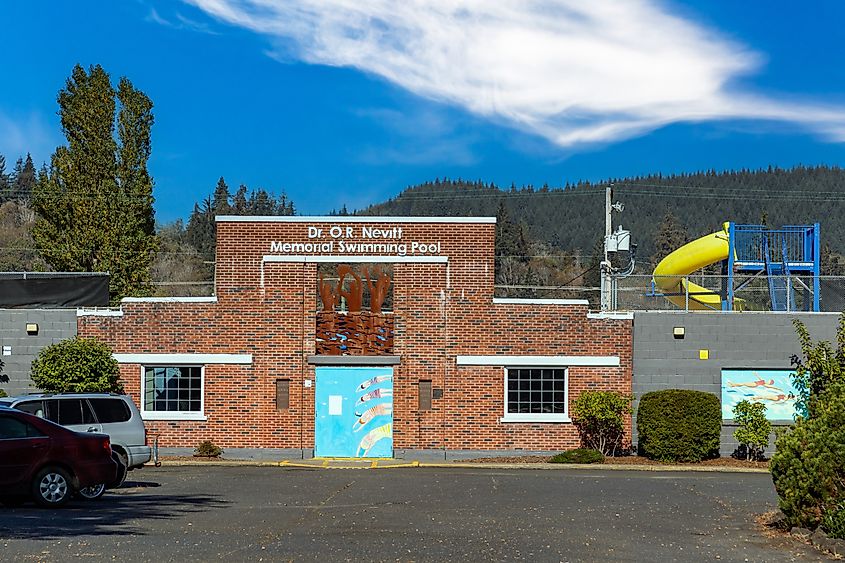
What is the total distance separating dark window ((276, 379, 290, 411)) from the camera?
27.0 m

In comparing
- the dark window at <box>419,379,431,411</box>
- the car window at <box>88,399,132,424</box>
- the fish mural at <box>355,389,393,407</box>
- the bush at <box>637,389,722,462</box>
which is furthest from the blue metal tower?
the car window at <box>88,399,132,424</box>

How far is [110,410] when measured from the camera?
2053cm

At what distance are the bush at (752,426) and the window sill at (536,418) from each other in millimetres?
4219

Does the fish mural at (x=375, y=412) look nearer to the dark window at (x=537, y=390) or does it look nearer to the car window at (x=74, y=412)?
the dark window at (x=537, y=390)

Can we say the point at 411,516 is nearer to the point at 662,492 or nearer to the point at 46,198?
the point at 662,492

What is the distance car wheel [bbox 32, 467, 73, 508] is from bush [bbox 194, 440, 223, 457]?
379 inches

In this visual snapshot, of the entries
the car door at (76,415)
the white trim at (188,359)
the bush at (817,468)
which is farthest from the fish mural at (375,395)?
the bush at (817,468)

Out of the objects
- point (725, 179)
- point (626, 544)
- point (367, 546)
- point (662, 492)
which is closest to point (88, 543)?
point (367, 546)

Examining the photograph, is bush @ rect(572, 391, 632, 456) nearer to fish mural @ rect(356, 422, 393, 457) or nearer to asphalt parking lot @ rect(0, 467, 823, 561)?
asphalt parking lot @ rect(0, 467, 823, 561)

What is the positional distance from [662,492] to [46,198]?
3153 centimetres

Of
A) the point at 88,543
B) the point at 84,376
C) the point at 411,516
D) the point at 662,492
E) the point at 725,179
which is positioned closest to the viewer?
the point at 88,543

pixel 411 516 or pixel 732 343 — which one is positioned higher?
pixel 732 343

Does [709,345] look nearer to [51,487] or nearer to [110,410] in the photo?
[110,410]

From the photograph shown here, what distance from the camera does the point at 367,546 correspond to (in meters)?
12.6
